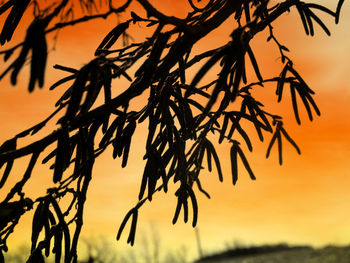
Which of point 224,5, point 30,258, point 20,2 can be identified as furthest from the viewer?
point 30,258

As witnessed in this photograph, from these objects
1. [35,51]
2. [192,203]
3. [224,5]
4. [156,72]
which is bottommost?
[192,203]

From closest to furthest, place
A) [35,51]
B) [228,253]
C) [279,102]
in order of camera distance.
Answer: [35,51] → [279,102] → [228,253]

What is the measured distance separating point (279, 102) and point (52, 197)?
1230 mm

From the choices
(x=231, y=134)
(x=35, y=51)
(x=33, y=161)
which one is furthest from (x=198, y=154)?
(x=35, y=51)

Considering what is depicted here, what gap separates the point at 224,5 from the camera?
1701 millimetres

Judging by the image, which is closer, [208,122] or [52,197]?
[52,197]

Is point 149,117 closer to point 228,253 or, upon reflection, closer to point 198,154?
point 198,154

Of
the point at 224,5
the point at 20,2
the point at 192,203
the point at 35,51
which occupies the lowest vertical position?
the point at 192,203

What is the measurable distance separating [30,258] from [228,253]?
23517 mm

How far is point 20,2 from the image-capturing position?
1870 mm

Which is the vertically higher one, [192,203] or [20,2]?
[20,2]

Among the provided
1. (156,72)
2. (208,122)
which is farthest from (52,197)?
(208,122)

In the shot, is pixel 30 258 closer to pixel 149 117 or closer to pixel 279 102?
pixel 149 117

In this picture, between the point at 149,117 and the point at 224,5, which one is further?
the point at 149,117
